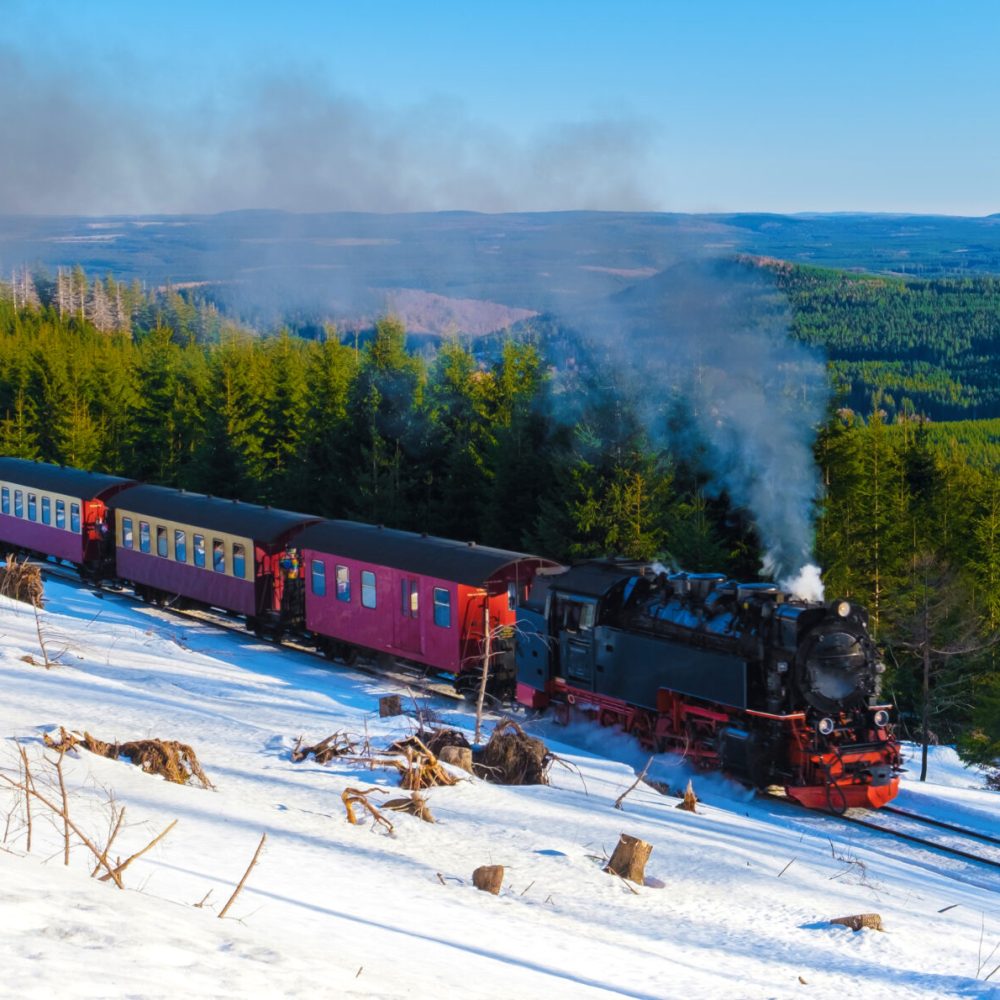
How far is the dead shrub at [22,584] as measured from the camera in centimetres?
2414

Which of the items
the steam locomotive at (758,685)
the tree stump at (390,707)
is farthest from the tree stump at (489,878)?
the tree stump at (390,707)

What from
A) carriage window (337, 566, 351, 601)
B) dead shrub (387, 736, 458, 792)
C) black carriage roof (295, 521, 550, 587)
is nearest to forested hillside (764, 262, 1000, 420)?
→ black carriage roof (295, 521, 550, 587)

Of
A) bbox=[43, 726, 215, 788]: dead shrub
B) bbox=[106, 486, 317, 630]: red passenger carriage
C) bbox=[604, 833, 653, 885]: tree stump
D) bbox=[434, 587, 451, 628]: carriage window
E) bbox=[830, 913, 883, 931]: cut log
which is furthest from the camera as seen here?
bbox=[106, 486, 317, 630]: red passenger carriage

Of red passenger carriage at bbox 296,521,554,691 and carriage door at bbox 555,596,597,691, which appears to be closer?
carriage door at bbox 555,596,597,691

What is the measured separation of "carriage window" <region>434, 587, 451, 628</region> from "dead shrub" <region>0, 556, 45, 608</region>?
29.4ft

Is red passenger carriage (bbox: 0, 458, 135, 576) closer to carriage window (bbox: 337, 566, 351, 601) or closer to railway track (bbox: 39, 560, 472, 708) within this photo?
railway track (bbox: 39, 560, 472, 708)

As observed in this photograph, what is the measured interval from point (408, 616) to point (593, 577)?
428 centimetres

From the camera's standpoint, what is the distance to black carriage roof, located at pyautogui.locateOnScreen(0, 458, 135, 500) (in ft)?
103

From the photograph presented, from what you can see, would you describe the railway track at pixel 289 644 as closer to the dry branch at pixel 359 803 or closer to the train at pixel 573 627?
the train at pixel 573 627

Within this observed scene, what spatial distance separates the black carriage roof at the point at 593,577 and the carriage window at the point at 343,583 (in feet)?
16.4

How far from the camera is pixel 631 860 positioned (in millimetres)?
9617

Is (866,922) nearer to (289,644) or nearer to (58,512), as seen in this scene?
(289,644)

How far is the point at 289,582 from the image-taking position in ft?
80.8

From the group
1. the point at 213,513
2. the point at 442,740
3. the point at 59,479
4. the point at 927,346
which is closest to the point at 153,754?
the point at 442,740
